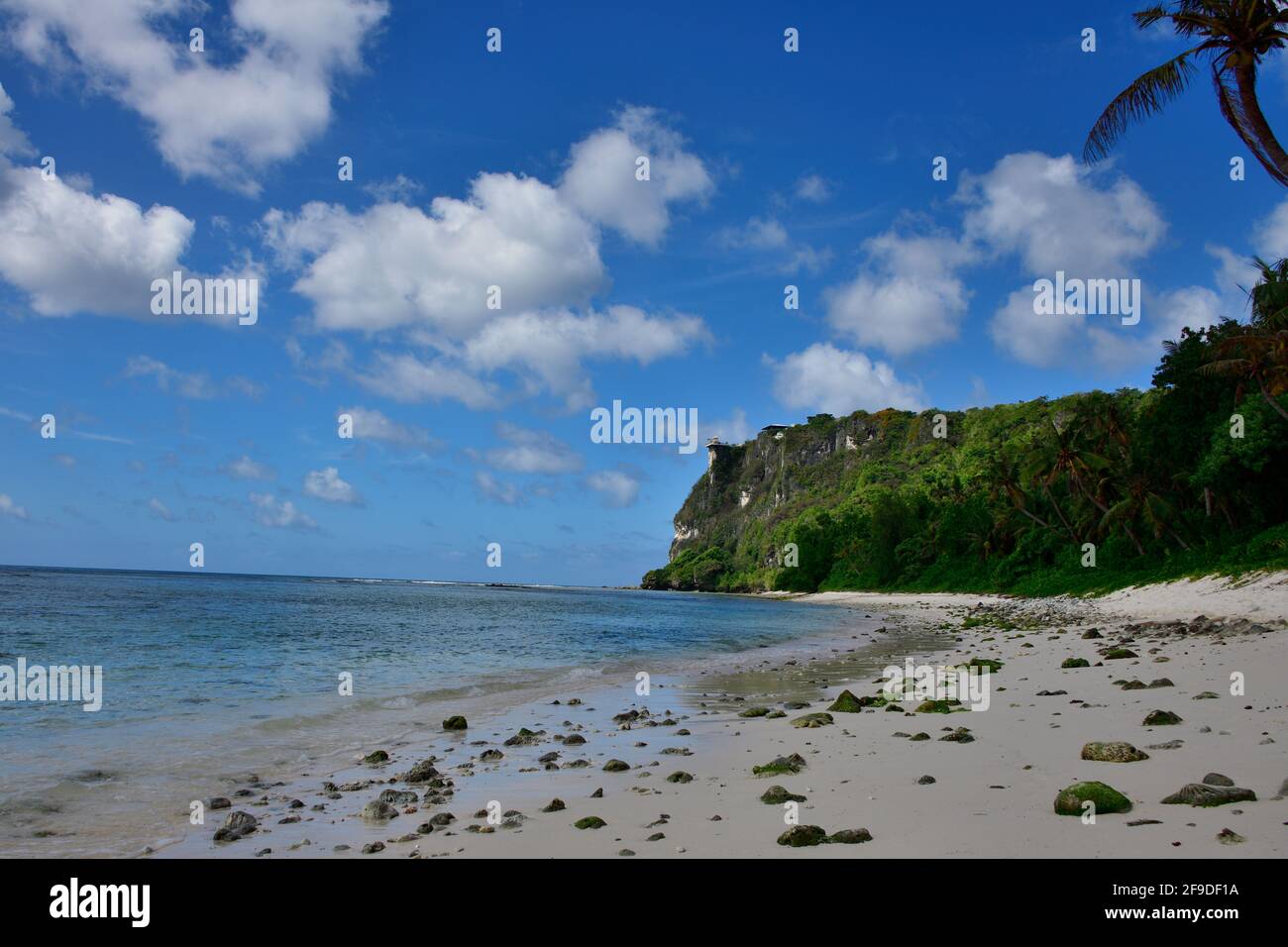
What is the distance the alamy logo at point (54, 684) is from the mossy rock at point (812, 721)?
1281 centimetres

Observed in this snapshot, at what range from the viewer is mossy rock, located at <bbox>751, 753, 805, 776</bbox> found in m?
8.70

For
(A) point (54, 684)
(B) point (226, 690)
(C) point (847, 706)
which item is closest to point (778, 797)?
(C) point (847, 706)

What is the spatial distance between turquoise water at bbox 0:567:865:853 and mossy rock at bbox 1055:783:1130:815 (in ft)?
28.1

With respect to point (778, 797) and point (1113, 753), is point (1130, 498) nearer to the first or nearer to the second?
point (1113, 753)

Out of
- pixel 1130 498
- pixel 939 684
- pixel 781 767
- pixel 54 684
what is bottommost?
pixel 939 684

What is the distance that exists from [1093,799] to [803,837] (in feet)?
7.21

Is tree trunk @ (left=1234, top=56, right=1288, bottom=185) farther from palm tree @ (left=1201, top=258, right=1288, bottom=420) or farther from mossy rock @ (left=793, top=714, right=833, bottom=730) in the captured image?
palm tree @ (left=1201, top=258, right=1288, bottom=420)

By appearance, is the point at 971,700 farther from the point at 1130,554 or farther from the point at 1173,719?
the point at 1130,554

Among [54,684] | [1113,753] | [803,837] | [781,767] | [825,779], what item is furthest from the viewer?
[54,684]

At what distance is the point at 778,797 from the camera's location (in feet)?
24.0

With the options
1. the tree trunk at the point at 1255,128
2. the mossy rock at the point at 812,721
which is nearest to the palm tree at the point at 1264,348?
the tree trunk at the point at 1255,128
